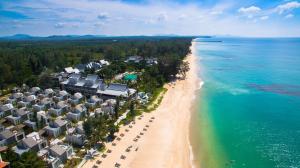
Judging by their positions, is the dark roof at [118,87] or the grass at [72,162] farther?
the dark roof at [118,87]

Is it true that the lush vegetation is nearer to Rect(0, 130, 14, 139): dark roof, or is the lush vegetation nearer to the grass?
the grass

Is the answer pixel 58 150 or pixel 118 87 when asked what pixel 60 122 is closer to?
pixel 58 150

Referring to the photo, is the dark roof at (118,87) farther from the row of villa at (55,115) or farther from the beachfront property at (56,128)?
the beachfront property at (56,128)

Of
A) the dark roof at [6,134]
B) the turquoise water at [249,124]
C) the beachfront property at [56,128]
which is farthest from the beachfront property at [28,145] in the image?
the turquoise water at [249,124]

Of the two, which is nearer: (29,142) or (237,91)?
(29,142)

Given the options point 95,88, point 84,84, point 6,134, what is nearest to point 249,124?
point 95,88

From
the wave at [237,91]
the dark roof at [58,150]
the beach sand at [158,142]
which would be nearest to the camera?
the dark roof at [58,150]

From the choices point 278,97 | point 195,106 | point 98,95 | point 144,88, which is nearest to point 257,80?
point 278,97

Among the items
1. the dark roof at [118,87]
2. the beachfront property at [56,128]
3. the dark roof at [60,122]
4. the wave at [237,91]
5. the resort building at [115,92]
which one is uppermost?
the dark roof at [118,87]
